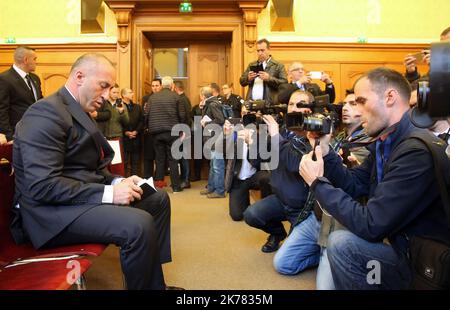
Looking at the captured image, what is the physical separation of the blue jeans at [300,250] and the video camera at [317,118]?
0.66 meters

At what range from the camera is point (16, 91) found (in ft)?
11.5

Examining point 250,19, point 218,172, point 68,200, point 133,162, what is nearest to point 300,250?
point 68,200

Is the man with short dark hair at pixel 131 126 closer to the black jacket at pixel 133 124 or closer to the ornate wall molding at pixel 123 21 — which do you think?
the black jacket at pixel 133 124

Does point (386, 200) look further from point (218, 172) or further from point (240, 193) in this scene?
point (218, 172)

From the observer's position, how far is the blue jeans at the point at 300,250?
2.32 meters

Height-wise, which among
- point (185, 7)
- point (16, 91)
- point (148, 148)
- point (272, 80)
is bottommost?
point (148, 148)

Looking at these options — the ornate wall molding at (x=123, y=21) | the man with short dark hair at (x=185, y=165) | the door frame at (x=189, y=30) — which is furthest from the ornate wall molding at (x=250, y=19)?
the ornate wall molding at (x=123, y=21)

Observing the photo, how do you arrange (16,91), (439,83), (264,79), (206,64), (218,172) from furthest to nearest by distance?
1. (206,64)
2. (218,172)
3. (264,79)
4. (16,91)
5. (439,83)

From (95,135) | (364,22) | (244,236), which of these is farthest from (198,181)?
(95,135)

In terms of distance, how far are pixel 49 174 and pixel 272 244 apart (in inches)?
67.3

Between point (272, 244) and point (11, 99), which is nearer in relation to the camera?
point (272, 244)

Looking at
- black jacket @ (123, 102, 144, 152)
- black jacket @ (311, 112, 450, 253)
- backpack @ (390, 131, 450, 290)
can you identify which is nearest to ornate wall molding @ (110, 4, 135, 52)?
black jacket @ (123, 102, 144, 152)
